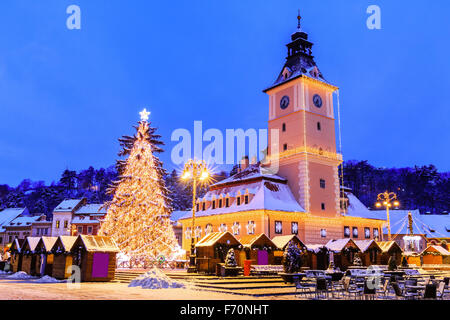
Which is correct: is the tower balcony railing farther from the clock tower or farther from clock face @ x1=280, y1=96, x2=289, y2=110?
clock face @ x1=280, y1=96, x2=289, y2=110

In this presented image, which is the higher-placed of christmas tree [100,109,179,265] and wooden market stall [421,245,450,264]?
christmas tree [100,109,179,265]

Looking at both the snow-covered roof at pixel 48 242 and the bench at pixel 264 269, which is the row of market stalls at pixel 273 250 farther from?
the snow-covered roof at pixel 48 242

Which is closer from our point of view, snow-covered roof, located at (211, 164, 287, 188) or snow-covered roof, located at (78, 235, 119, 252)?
snow-covered roof, located at (78, 235, 119, 252)

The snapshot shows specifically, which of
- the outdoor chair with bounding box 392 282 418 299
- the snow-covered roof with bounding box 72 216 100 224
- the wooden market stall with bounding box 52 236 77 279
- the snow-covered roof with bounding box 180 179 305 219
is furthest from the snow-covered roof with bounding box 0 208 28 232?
the outdoor chair with bounding box 392 282 418 299

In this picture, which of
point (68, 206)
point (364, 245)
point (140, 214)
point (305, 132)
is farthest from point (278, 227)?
point (68, 206)

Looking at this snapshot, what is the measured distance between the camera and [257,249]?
112 feet

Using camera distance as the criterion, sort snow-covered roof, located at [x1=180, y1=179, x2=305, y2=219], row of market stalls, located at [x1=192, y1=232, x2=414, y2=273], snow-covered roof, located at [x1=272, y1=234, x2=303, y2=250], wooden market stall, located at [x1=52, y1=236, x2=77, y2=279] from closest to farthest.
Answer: wooden market stall, located at [x1=52, y1=236, x2=77, y2=279] → row of market stalls, located at [x1=192, y1=232, x2=414, y2=273] → snow-covered roof, located at [x1=272, y1=234, x2=303, y2=250] → snow-covered roof, located at [x1=180, y1=179, x2=305, y2=219]

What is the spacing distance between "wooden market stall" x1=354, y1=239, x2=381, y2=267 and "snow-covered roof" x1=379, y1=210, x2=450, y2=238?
86.0 feet

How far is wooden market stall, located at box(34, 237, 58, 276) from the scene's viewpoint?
85.8ft

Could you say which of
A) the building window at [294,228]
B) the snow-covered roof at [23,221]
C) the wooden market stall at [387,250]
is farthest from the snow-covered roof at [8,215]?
the wooden market stall at [387,250]

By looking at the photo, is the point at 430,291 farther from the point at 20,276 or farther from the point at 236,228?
the point at 236,228

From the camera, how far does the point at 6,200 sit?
3858 inches
